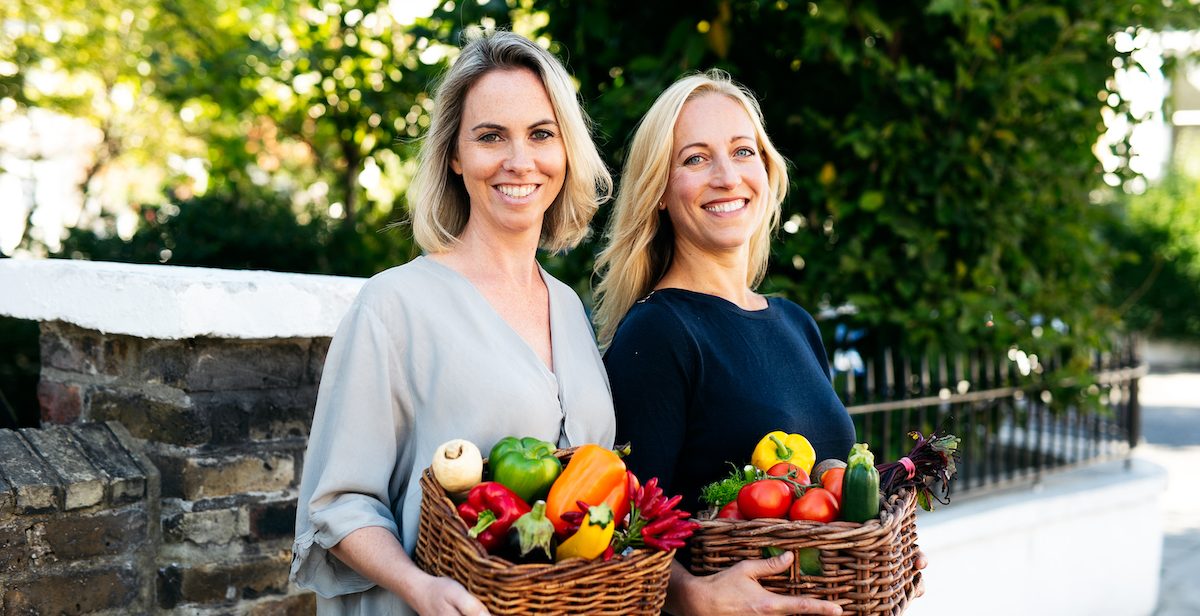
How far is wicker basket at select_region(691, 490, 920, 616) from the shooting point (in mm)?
1769

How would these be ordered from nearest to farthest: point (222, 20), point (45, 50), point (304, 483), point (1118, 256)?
1. point (304, 483)
2. point (1118, 256)
3. point (222, 20)
4. point (45, 50)

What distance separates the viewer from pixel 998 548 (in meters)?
4.55

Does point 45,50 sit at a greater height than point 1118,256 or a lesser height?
greater

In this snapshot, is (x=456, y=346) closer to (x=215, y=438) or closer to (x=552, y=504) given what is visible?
(x=552, y=504)

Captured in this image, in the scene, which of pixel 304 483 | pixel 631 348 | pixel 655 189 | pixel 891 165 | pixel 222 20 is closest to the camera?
pixel 304 483

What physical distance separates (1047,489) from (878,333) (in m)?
1.49

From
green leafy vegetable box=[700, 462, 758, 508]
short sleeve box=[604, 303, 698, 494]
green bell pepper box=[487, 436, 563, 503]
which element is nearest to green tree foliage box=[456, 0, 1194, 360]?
short sleeve box=[604, 303, 698, 494]

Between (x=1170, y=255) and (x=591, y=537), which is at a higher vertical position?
(x=1170, y=255)

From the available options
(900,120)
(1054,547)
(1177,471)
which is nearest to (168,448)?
(900,120)

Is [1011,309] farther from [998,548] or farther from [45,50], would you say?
[45,50]

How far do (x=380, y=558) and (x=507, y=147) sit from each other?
84 cm

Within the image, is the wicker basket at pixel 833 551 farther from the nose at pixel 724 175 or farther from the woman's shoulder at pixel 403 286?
the nose at pixel 724 175

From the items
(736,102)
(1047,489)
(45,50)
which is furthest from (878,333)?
(45,50)

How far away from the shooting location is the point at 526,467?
5.39 feet
